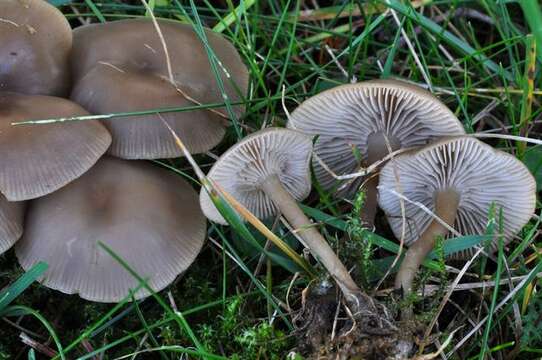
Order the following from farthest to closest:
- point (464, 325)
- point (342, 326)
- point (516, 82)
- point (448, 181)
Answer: point (516, 82)
point (448, 181)
point (464, 325)
point (342, 326)

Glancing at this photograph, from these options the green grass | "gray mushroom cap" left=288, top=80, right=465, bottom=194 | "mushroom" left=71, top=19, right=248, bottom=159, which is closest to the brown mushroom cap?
the green grass

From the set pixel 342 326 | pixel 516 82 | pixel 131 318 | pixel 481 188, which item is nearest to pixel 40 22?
pixel 131 318

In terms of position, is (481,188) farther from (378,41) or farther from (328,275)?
(378,41)

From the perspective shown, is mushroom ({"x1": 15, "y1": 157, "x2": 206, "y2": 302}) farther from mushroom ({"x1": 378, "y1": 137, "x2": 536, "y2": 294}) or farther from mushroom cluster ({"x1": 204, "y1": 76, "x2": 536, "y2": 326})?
mushroom ({"x1": 378, "y1": 137, "x2": 536, "y2": 294})

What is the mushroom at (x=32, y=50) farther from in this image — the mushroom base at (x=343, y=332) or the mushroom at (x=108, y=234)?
the mushroom base at (x=343, y=332)

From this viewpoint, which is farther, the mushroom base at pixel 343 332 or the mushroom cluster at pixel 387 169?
the mushroom cluster at pixel 387 169

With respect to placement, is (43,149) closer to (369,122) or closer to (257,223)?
(257,223)

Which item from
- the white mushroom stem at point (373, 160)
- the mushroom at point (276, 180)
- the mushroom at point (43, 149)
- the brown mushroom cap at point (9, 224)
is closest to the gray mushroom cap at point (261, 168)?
the mushroom at point (276, 180)

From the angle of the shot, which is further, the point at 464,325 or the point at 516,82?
the point at 516,82
